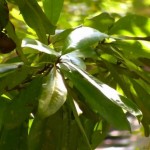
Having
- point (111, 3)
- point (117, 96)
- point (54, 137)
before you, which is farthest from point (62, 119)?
point (111, 3)

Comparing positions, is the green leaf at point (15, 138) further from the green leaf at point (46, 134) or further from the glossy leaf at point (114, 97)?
the glossy leaf at point (114, 97)

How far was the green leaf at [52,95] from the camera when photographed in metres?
0.50

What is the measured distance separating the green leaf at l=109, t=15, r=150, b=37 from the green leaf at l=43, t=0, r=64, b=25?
103 mm

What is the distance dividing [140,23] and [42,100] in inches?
11.6

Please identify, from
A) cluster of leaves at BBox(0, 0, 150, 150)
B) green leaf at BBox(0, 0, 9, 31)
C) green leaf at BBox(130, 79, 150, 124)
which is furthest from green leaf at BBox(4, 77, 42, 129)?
green leaf at BBox(130, 79, 150, 124)

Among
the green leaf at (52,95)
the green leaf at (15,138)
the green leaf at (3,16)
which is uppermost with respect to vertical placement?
the green leaf at (3,16)

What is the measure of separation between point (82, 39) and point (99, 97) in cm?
9

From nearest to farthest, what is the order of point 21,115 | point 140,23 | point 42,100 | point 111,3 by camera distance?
point 42,100, point 21,115, point 140,23, point 111,3

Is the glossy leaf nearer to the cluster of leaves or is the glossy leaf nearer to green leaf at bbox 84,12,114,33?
the cluster of leaves

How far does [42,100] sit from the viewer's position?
0.51 m

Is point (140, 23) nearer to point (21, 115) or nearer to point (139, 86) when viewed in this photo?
point (139, 86)

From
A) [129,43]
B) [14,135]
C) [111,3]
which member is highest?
[129,43]

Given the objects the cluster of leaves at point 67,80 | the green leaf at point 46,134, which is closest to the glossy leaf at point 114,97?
the cluster of leaves at point 67,80

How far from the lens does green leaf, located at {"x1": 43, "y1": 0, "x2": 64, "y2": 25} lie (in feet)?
2.41
